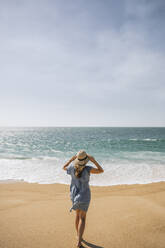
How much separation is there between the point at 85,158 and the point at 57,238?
84.4 inches

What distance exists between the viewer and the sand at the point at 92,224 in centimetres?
343

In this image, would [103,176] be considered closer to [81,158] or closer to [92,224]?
[92,224]

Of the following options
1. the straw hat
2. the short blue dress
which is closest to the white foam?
the short blue dress

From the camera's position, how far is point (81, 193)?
3182 mm

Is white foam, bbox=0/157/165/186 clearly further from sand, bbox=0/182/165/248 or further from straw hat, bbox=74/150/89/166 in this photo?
straw hat, bbox=74/150/89/166

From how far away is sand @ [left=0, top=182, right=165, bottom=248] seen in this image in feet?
11.2

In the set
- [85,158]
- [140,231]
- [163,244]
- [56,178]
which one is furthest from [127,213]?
[56,178]

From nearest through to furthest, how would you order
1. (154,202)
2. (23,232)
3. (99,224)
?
1. (23,232)
2. (99,224)
3. (154,202)

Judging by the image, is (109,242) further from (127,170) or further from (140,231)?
(127,170)

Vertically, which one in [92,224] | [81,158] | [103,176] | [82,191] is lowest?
[103,176]

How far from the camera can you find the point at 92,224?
414cm

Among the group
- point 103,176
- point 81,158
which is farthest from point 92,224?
point 103,176

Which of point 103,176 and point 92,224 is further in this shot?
point 103,176

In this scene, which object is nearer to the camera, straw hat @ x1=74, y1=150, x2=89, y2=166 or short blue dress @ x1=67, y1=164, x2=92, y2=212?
straw hat @ x1=74, y1=150, x2=89, y2=166
